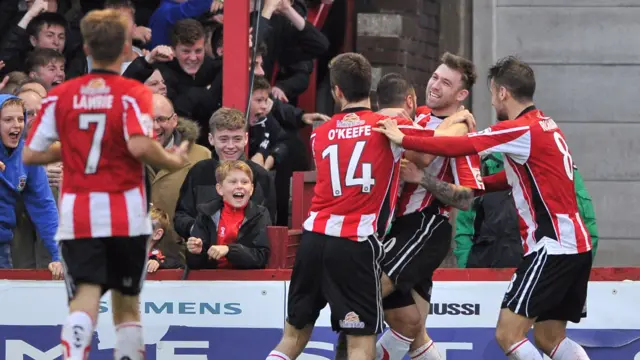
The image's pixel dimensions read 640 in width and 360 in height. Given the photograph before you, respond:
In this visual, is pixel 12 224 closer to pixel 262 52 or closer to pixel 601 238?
pixel 262 52

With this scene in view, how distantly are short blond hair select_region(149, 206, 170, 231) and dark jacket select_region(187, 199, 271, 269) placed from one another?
1.07ft

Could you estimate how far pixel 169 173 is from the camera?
988cm

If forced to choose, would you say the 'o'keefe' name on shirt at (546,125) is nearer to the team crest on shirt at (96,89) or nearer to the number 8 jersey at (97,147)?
the number 8 jersey at (97,147)

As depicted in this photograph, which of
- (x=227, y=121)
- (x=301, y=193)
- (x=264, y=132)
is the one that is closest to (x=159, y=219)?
(x=227, y=121)

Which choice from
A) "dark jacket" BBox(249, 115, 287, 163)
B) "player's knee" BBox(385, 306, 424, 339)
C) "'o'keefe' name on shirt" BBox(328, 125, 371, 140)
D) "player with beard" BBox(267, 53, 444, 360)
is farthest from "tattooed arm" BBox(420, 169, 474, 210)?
"dark jacket" BBox(249, 115, 287, 163)

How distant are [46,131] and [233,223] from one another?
2208mm

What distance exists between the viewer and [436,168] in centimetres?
853

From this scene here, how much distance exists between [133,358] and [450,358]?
8.52 feet

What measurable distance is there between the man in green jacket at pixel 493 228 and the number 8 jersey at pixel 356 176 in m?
1.75

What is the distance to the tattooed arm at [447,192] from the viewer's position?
26.9 feet

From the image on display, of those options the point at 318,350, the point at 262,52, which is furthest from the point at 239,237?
the point at 262,52

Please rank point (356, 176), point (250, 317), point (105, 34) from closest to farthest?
point (105, 34) → point (356, 176) → point (250, 317)

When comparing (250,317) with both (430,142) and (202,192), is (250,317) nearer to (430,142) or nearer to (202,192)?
(202,192)

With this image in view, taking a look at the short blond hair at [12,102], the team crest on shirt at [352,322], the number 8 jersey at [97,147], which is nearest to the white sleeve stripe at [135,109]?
the number 8 jersey at [97,147]
